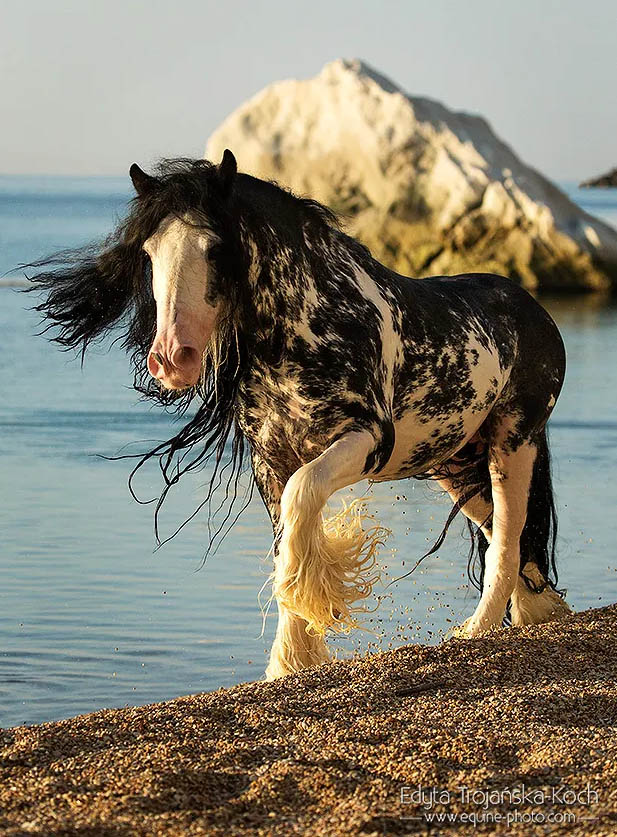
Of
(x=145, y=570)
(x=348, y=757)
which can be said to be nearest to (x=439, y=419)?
(x=348, y=757)

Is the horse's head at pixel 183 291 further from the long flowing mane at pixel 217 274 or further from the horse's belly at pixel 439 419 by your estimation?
the horse's belly at pixel 439 419

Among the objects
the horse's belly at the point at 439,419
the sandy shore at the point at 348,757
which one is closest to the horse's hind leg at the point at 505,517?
the horse's belly at the point at 439,419

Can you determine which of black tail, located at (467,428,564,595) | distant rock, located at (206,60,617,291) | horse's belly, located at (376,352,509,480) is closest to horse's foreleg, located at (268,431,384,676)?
horse's belly, located at (376,352,509,480)

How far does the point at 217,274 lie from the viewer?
4664 millimetres

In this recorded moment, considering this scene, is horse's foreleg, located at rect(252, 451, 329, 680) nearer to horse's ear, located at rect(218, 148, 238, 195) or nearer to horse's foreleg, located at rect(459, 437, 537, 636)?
horse's foreleg, located at rect(459, 437, 537, 636)

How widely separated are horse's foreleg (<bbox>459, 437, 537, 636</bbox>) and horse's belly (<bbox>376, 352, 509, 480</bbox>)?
1.08 ft

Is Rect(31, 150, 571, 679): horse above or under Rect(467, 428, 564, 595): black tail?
above

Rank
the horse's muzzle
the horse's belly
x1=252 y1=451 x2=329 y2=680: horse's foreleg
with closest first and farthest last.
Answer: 1. the horse's muzzle
2. x1=252 y1=451 x2=329 y2=680: horse's foreleg
3. the horse's belly

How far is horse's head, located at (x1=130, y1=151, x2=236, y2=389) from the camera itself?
14.8 ft

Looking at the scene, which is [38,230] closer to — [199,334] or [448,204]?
[448,204]

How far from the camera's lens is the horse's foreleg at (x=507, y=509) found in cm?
611

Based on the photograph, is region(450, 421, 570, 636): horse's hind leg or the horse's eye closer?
the horse's eye

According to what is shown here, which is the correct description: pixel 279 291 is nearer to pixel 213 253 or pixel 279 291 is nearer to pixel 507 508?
pixel 213 253

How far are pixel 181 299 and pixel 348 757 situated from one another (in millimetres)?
1592
